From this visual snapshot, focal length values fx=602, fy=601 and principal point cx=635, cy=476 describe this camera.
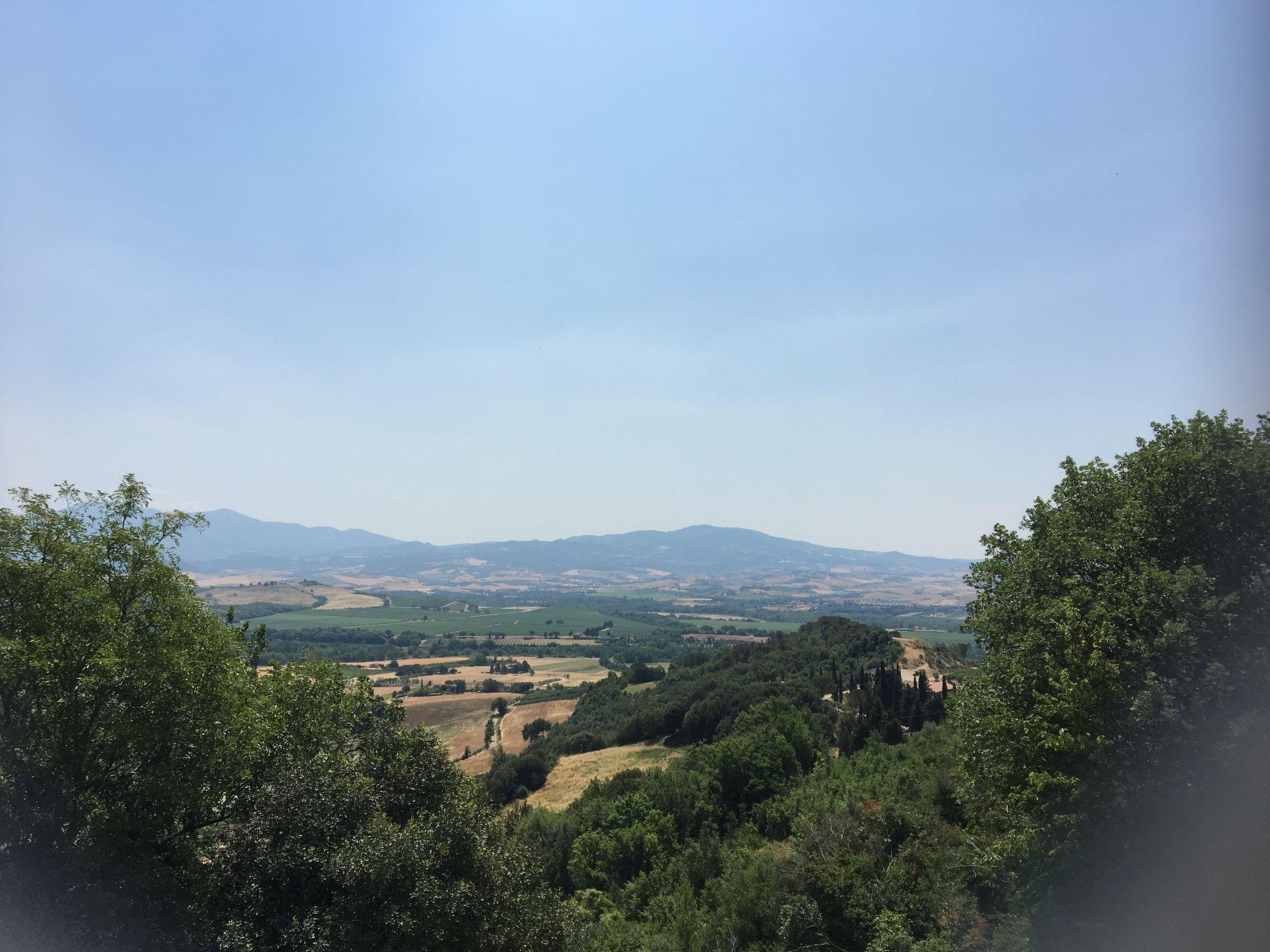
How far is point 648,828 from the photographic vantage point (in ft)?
119

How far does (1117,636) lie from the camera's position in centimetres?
1588

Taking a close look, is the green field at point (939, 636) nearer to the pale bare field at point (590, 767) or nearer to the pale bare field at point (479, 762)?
the pale bare field at point (590, 767)

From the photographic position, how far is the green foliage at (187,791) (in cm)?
1003

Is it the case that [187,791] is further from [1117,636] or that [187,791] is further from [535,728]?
[535,728]

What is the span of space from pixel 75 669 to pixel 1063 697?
22.9m

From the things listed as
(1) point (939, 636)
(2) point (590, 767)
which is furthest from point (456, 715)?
(1) point (939, 636)

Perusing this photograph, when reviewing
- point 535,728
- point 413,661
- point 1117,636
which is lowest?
point 413,661

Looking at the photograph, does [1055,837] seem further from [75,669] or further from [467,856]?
[75,669]

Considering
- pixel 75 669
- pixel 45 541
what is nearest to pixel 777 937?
pixel 75 669

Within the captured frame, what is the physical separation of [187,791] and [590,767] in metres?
52.7

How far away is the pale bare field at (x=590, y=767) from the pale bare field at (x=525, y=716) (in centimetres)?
1289

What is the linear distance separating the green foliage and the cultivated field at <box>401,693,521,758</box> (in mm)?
63942

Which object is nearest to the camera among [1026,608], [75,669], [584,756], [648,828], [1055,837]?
[75,669]

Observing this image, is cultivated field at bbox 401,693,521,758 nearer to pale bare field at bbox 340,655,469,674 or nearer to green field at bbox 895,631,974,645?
pale bare field at bbox 340,655,469,674
